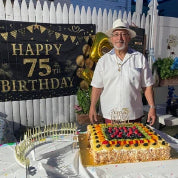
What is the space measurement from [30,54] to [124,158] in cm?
356

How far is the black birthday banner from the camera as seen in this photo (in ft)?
13.8

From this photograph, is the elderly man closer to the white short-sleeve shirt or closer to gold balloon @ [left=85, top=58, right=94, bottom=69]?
the white short-sleeve shirt

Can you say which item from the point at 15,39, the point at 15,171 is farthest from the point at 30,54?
the point at 15,171

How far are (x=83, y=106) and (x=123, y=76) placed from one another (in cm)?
244

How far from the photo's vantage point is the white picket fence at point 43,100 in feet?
13.9

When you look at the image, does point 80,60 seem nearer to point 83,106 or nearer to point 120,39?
point 83,106

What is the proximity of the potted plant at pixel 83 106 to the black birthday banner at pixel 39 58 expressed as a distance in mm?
354

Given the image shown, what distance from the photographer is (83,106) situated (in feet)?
15.5

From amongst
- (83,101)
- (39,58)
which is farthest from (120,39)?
(39,58)

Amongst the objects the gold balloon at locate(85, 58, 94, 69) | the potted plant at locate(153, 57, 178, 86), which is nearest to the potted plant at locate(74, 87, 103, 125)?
the gold balloon at locate(85, 58, 94, 69)

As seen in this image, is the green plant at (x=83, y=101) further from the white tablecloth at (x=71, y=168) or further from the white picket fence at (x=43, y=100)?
the white tablecloth at (x=71, y=168)

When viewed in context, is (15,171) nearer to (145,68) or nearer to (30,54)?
(145,68)

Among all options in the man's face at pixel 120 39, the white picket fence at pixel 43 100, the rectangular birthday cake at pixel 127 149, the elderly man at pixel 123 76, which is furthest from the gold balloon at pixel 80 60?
the rectangular birthday cake at pixel 127 149

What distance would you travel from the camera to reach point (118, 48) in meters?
2.37
